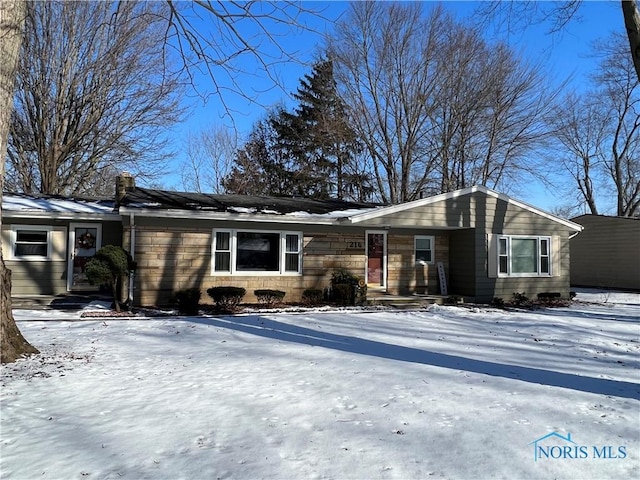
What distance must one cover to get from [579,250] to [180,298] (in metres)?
19.7

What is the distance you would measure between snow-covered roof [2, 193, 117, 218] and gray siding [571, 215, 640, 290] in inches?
797

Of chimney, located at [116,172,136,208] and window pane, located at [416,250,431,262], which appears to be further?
window pane, located at [416,250,431,262]

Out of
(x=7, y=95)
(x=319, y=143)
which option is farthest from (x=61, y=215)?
(x=319, y=143)

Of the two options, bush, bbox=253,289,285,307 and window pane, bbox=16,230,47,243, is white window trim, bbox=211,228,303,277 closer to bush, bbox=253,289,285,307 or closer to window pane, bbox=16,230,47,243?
bush, bbox=253,289,285,307

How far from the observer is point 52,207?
43.5 feet

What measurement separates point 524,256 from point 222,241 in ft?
32.0

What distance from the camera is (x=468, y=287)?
579 inches

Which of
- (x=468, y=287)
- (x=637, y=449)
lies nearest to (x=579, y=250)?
(x=468, y=287)

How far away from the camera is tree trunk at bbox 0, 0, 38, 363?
5.81 m

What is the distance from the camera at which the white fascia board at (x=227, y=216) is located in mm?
11422

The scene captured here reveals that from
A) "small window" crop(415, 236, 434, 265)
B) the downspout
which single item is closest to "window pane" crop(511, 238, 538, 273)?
"small window" crop(415, 236, 434, 265)

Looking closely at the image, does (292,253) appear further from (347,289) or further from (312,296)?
(347,289)

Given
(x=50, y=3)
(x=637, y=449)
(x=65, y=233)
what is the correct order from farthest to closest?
(x=50, y=3)
(x=65, y=233)
(x=637, y=449)

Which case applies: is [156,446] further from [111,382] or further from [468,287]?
[468,287]
